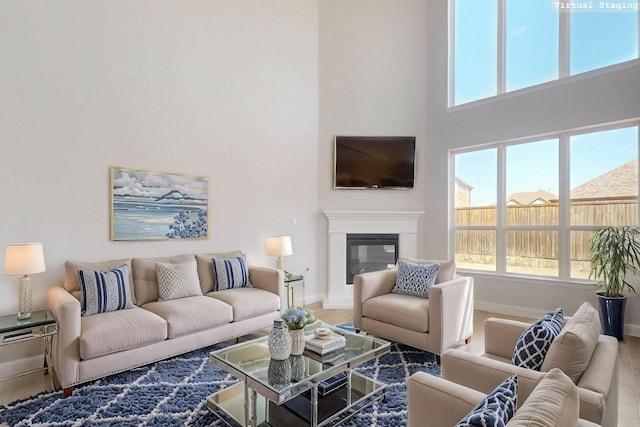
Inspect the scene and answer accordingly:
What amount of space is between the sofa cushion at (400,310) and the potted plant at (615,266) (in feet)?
6.84

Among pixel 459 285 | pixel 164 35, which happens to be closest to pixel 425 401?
pixel 459 285

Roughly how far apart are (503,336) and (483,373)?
798 millimetres

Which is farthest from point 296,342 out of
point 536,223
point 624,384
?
point 536,223

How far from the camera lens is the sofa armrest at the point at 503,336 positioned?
2316 millimetres

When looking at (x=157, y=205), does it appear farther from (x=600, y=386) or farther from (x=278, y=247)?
(x=600, y=386)

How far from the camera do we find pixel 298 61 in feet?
17.5

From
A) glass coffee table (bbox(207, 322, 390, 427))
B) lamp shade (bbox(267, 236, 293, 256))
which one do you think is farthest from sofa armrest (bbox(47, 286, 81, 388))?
lamp shade (bbox(267, 236, 293, 256))

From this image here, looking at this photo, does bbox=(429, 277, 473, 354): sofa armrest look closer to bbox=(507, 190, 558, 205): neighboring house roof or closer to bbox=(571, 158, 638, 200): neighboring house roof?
bbox=(507, 190, 558, 205): neighboring house roof

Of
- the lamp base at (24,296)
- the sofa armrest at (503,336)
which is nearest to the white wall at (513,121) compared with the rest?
the sofa armrest at (503,336)

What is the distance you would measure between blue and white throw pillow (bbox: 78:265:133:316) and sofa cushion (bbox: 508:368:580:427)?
315 cm

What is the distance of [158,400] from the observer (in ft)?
8.24

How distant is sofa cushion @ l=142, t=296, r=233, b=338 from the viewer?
10.2 ft

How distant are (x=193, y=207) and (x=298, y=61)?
2.74 meters

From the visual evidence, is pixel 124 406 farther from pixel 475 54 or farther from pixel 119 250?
pixel 475 54
